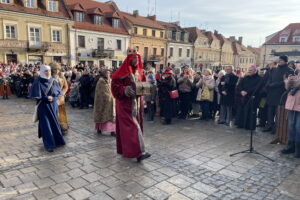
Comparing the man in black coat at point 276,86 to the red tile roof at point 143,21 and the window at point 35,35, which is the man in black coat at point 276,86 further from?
the red tile roof at point 143,21

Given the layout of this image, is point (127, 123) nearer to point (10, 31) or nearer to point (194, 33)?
point (10, 31)

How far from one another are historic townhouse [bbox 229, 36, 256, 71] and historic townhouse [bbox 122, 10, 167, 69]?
2769cm

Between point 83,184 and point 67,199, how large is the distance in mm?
436

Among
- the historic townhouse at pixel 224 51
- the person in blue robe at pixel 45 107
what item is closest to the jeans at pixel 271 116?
the person in blue robe at pixel 45 107

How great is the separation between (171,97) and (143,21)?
31.5 metres

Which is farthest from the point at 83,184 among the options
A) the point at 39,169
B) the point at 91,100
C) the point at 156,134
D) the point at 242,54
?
the point at 242,54

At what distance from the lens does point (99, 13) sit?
2927cm

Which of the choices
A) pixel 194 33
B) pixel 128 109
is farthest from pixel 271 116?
pixel 194 33

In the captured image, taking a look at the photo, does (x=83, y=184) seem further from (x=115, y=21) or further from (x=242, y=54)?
(x=242, y=54)

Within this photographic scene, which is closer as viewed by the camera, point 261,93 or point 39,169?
point 39,169

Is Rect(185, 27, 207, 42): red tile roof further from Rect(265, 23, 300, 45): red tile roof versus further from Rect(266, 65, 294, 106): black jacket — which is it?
Rect(266, 65, 294, 106): black jacket

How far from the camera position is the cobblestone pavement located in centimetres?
335

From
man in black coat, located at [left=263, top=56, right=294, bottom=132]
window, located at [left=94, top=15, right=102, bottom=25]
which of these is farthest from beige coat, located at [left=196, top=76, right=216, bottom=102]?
window, located at [left=94, top=15, right=102, bottom=25]

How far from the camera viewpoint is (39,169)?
404 centimetres
